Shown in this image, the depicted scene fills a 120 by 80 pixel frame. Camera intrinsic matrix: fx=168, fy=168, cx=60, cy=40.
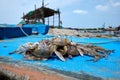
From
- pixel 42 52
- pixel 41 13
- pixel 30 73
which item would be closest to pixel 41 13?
pixel 41 13

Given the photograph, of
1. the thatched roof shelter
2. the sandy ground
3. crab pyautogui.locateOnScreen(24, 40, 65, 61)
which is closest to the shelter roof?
the thatched roof shelter

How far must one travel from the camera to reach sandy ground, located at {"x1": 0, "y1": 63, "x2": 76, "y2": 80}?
2881 mm

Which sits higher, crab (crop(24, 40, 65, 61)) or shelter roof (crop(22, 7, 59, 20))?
shelter roof (crop(22, 7, 59, 20))

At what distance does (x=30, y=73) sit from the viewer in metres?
3.15

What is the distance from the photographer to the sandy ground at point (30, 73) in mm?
2881

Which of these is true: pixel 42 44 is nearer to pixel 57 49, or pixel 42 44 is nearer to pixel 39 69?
pixel 57 49

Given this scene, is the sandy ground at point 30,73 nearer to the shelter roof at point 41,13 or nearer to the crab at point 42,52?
the crab at point 42,52

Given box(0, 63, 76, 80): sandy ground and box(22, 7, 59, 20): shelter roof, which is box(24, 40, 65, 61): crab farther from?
box(22, 7, 59, 20): shelter roof

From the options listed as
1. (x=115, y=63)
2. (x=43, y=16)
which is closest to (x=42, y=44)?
(x=115, y=63)

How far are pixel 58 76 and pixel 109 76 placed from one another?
2.74ft

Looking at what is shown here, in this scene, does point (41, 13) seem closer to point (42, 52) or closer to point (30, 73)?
point (42, 52)

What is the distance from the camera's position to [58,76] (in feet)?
9.35

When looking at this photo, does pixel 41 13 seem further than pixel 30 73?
Yes

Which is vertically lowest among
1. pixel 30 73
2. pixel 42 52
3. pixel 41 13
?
pixel 30 73
